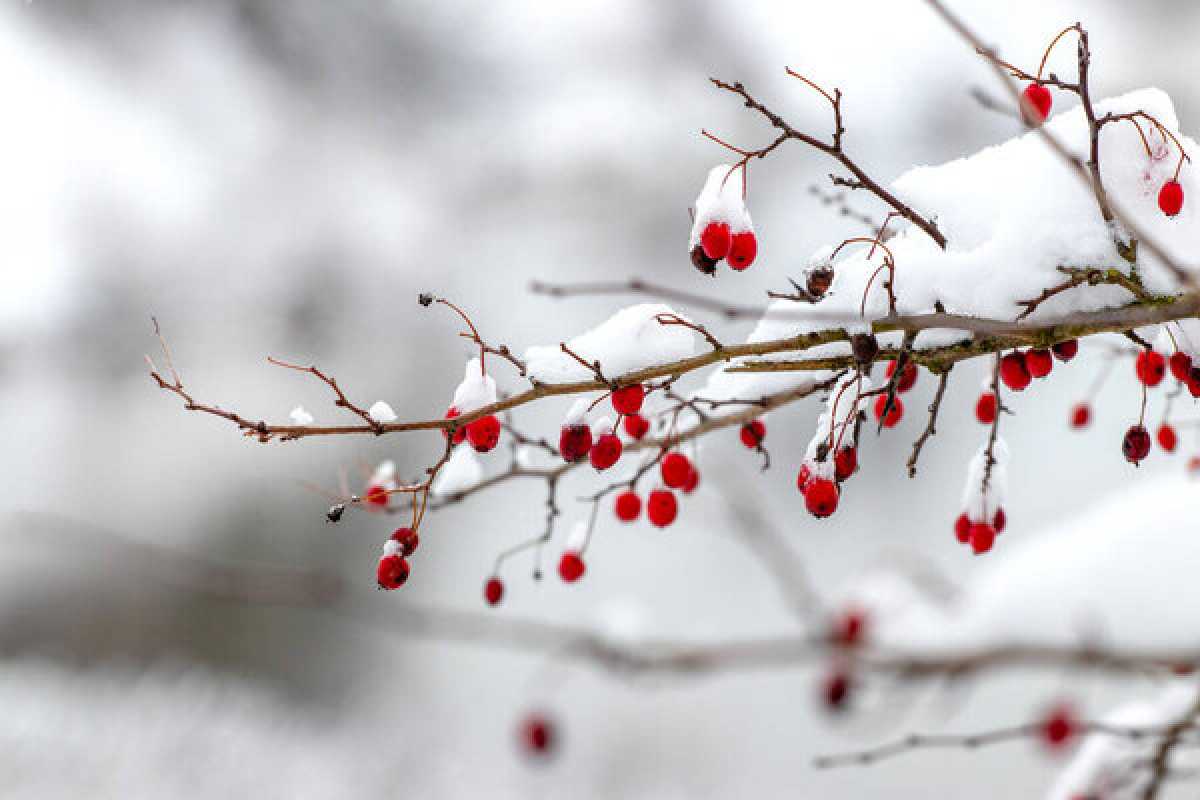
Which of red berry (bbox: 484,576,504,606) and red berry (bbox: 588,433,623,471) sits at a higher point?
red berry (bbox: 588,433,623,471)

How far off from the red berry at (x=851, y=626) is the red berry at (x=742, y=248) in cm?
120

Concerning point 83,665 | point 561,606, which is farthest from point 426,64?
point 83,665

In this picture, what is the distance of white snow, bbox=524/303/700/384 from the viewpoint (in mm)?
688

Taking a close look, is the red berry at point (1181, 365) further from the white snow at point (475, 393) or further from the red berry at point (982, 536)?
the white snow at point (475, 393)

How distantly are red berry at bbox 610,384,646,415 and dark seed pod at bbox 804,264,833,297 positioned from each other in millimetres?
129

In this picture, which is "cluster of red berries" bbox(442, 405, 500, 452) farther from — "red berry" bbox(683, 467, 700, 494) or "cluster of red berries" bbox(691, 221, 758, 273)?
"red berry" bbox(683, 467, 700, 494)

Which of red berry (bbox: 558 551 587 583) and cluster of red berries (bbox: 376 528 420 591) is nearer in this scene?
cluster of red berries (bbox: 376 528 420 591)

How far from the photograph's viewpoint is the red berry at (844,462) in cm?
→ 75

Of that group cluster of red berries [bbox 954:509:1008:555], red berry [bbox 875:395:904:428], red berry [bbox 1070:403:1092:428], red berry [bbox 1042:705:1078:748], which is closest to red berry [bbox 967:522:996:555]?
cluster of red berries [bbox 954:509:1008:555]


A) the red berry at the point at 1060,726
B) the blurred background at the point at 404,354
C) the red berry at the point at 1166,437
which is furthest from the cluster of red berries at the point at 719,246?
the blurred background at the point at 404,354

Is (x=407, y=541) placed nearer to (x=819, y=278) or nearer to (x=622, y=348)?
(x=622, y=348)

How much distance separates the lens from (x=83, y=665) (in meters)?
5.27

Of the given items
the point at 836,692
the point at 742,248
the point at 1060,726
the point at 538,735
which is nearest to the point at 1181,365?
the point at 742,248

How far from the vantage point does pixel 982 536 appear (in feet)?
2.75
